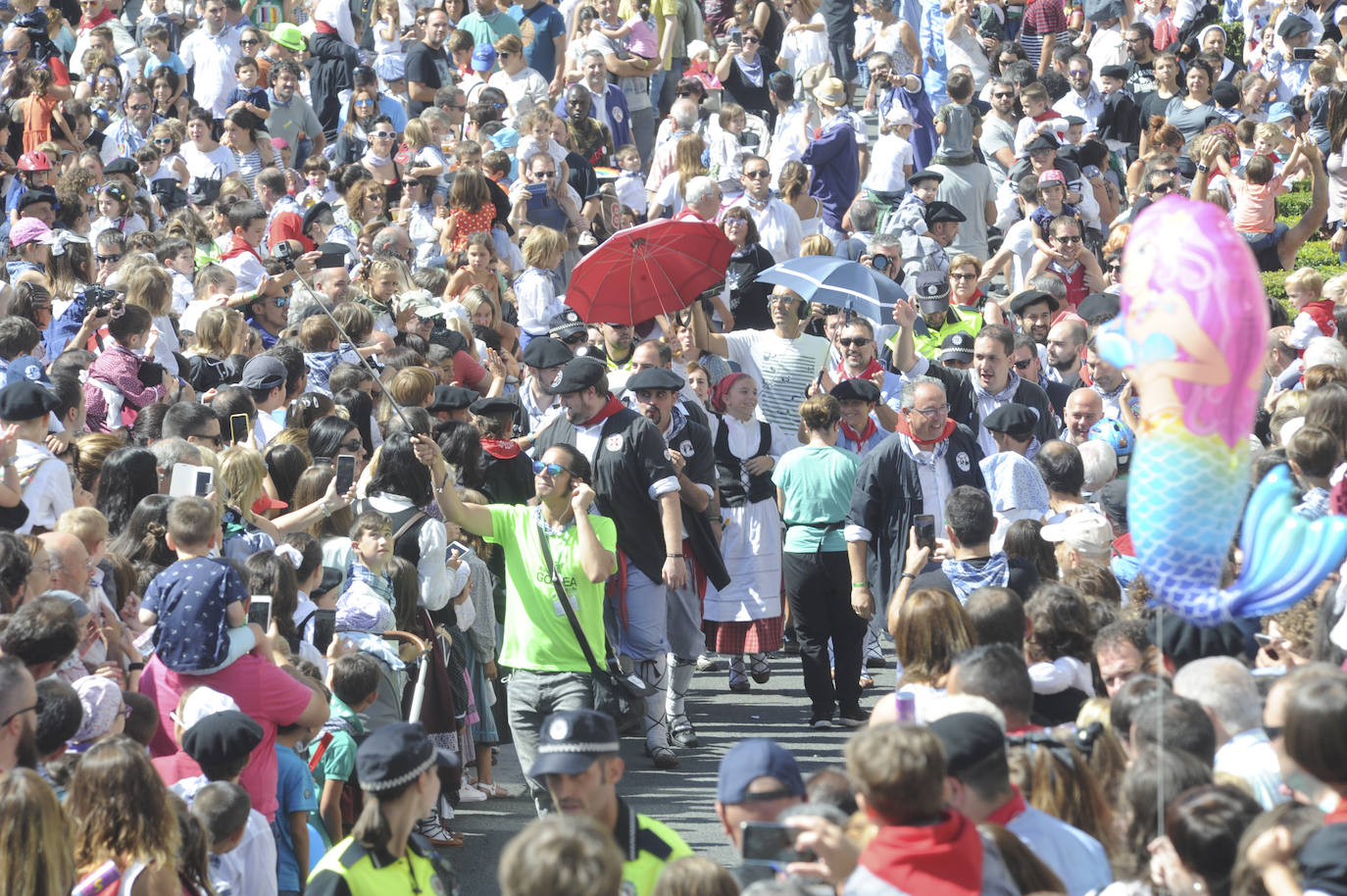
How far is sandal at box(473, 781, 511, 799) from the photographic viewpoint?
25.6 ft

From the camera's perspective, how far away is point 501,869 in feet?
11.1

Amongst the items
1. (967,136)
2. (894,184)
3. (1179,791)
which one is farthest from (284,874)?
(967,136)

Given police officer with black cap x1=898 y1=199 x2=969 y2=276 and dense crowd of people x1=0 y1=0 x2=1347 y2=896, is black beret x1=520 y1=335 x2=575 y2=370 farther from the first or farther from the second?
police officer with black cap x1=898 y1=199 x2=969 y2=276

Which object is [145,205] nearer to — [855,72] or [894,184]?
[894,184]

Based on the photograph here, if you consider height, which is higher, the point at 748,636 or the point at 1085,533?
the point at 1085,533

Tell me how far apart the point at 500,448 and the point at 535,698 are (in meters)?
1.68

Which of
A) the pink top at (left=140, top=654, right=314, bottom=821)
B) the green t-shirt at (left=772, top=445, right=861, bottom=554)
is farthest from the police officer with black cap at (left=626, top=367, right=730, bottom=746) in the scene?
the pink top at (left=140, top=654, right=314, bottom=821)

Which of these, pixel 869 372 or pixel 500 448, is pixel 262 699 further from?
pixel 869 372

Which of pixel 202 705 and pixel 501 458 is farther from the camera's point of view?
pixel 501 458

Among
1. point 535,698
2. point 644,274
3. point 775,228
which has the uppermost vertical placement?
point 775,228

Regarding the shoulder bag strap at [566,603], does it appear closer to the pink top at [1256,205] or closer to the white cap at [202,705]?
the white cap at [202,705]

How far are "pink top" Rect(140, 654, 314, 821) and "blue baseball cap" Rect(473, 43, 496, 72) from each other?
11931 mm

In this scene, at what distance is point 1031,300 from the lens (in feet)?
35.3

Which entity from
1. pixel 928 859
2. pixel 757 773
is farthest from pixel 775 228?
pixel 928 859
